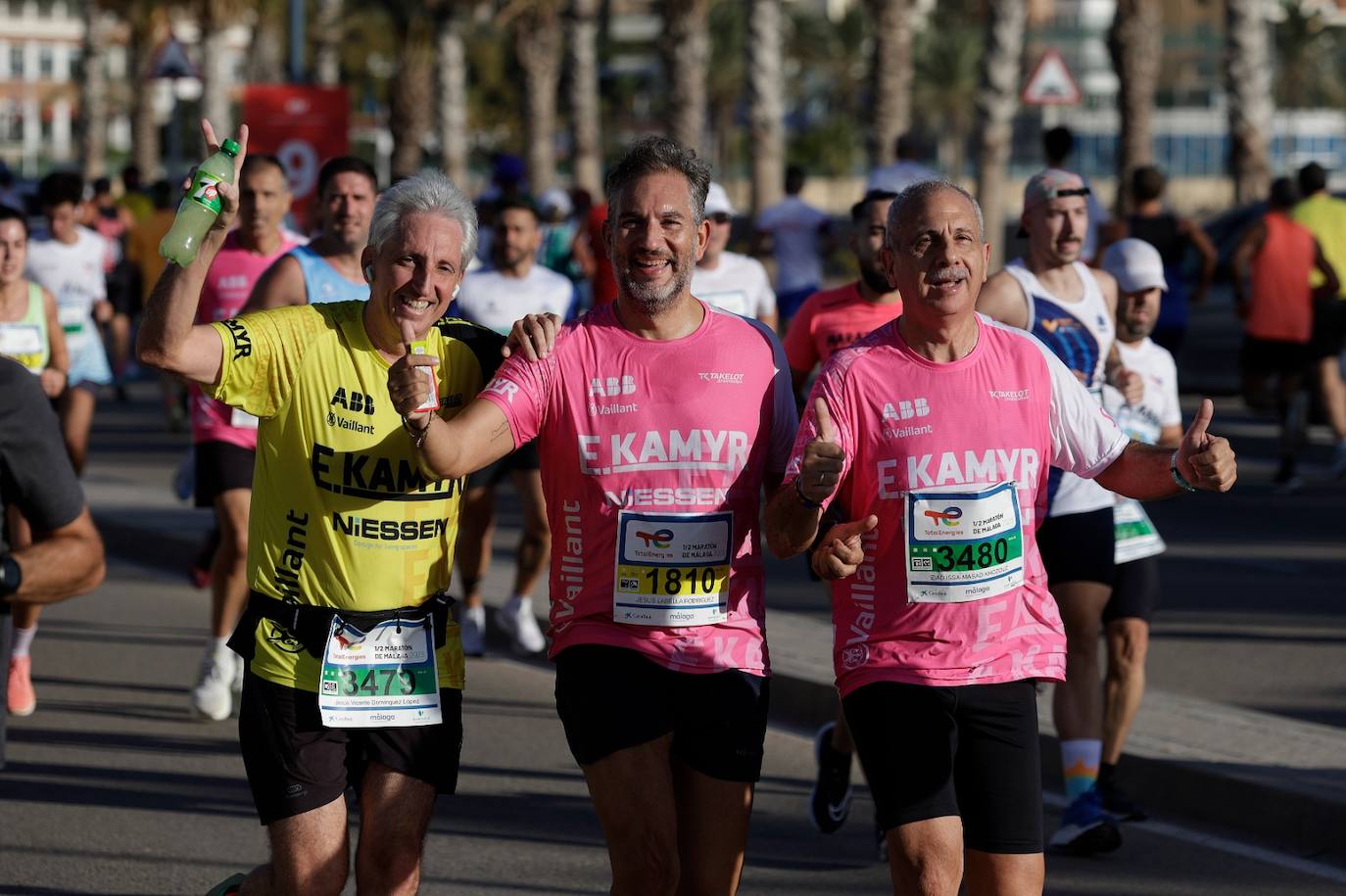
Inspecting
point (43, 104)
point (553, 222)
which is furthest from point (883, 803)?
point (43, 104)

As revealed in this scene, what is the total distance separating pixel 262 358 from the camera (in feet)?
14.7

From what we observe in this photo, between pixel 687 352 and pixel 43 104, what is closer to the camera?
pixel 687 352

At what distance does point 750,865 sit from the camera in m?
6.25

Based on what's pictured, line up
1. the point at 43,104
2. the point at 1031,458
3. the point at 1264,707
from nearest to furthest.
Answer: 1. the point at 1031,458
2. the point at 1264,707
3. the point at 43,104

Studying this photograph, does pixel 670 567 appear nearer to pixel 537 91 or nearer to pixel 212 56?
pixel 537 91

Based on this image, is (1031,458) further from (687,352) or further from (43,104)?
(43,104)

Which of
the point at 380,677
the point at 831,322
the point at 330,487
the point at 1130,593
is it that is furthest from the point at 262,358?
the point at 1130,593

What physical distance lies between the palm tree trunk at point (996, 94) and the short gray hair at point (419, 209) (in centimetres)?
2100

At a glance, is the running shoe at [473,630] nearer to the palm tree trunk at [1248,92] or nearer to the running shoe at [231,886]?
the running shoe at [231,886]

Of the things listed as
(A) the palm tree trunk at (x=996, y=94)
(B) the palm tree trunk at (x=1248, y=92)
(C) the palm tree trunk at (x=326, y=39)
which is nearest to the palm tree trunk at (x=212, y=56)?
(C) the palm tree trunk at (x=326, y=39)

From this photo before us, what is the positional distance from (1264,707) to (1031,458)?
407 centimetres

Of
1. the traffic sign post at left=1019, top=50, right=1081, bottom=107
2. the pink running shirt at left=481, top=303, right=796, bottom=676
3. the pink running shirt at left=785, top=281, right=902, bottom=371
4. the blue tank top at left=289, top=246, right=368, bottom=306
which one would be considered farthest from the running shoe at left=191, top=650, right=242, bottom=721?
the traffic sign post at left=1019, top=50, right=1081, bottom=107

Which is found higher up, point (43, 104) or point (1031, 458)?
point (43, 104)

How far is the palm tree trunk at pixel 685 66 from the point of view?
27.7 meters
